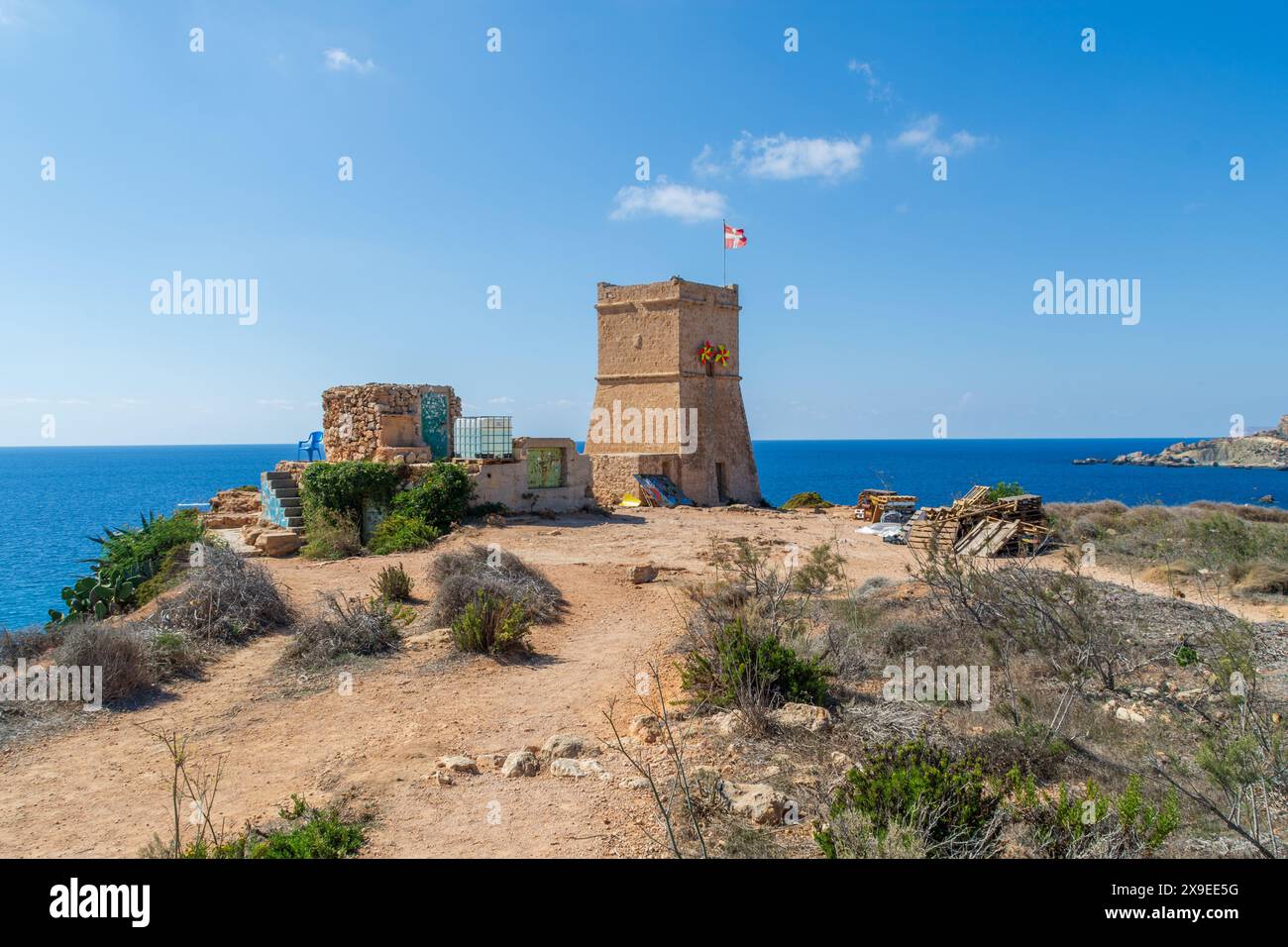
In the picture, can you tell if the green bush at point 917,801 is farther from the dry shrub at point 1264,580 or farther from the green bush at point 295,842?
the dry shrub at point 1264,580

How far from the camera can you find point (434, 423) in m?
20.8

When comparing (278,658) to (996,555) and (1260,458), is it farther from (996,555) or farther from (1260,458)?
(1260,458)

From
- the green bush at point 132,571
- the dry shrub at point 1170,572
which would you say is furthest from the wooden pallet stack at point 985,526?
the green bush at point 132,571

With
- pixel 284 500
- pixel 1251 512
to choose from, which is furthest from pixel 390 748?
pixel 1251 512

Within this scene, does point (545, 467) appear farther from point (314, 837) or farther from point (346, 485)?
point (314, 837)

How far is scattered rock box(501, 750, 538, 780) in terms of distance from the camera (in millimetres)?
5500

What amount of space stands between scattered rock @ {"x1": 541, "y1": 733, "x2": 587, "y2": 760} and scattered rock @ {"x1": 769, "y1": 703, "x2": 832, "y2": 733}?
1.59m

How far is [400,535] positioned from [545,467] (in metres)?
6.41

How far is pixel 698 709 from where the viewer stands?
664 centimetres

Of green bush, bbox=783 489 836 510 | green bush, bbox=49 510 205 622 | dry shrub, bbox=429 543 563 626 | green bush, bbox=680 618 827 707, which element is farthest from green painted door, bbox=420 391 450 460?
green bush, bbox=680 618 827 707

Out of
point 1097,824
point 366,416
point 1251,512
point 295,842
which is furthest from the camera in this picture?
point 1251,512

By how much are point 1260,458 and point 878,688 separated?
137 m
